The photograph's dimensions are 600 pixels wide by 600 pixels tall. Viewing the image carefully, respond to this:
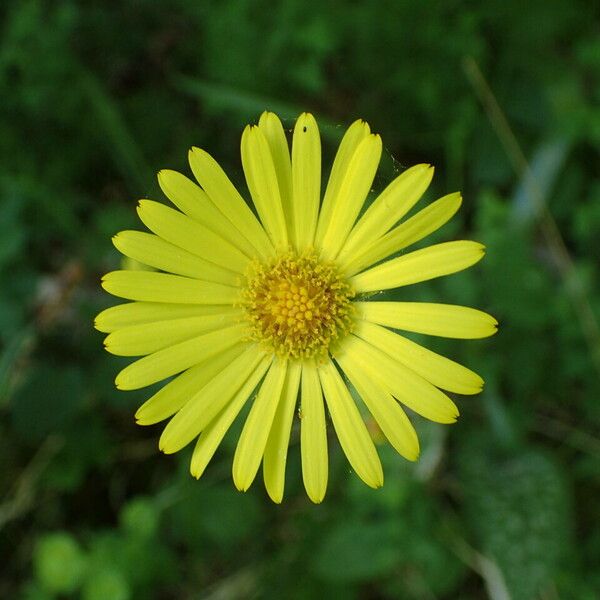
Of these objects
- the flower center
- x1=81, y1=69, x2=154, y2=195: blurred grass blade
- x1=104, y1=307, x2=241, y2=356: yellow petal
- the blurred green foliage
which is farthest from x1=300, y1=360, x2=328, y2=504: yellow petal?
x1=81, y1=69, x2=154, y2=195: blurred grass blade

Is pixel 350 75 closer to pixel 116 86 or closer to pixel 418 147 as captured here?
pixel 418 147

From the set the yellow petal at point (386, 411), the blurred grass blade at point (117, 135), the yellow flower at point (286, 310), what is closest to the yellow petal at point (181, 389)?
the yellow flower at point (286, 310)

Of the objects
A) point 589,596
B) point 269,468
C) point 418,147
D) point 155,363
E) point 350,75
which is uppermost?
point 350,75

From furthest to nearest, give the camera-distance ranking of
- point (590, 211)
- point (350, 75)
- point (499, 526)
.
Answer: point (350, 75), point (590, 211), point (499, 526)

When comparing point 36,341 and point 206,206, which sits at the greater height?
point 36,341

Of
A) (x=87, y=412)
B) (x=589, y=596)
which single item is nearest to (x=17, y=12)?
(x=87, y=412)

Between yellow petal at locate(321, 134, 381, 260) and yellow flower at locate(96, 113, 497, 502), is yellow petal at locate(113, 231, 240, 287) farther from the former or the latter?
yellow petal at locate(321, 134, 381, 260)

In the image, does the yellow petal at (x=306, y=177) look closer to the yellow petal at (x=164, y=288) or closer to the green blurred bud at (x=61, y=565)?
the yellow petal at (x=164, y=288)
